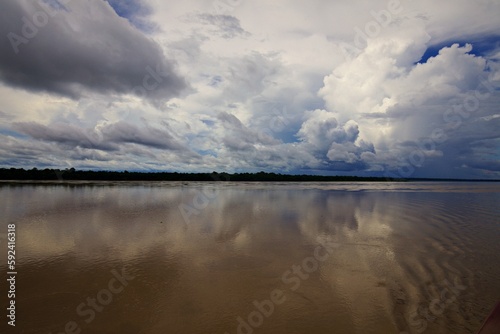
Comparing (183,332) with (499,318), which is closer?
(499,318)

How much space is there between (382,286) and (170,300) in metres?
5.80

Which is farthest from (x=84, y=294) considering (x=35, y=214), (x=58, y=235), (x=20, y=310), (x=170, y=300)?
(x=35, y=214)

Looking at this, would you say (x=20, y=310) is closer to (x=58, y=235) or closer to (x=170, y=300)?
(x=170, y=300)

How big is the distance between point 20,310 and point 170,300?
130 inches

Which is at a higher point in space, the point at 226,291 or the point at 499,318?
the point at 499,318

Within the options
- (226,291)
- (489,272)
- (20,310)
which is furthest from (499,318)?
(20,310)

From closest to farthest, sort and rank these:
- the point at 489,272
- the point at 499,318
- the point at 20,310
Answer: the point at 499,318 → the point at 20,310 → the point at 489,272

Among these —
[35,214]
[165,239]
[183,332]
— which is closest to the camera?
[183,332]

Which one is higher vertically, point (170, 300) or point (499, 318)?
point (499, 318)

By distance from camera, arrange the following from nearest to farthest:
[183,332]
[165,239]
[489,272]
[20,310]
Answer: [183,332], [20,310], [489,272], [165,239]

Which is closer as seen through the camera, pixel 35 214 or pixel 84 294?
pixel 84 294

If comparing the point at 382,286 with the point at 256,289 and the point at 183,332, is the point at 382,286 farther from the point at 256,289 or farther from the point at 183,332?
the point at 183,332

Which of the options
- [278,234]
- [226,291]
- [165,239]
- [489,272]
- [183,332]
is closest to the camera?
[183,332]

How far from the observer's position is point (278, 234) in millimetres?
13703
